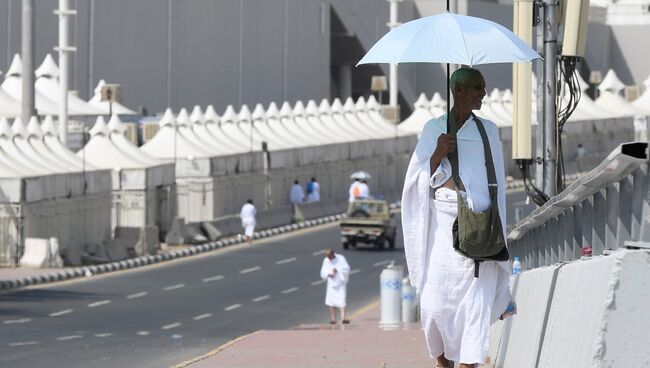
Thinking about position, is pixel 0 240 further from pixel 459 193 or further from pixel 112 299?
pixel 459 193

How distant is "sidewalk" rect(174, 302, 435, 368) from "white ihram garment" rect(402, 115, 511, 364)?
4.37 meters

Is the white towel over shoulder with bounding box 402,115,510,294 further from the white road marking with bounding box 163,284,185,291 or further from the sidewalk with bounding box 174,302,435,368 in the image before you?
the white road marking with bounding box 163,284,185,291

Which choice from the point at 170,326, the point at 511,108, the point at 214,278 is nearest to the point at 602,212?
the point at 170,326

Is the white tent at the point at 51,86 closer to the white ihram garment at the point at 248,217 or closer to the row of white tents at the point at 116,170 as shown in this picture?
the row of white tents at the point at 116,170

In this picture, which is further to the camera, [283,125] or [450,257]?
[283,125]

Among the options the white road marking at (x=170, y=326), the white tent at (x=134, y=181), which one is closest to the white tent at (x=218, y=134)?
the white tent at (x=134, y=181)

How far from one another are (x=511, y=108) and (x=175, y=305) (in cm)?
4141

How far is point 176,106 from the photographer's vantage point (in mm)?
75250

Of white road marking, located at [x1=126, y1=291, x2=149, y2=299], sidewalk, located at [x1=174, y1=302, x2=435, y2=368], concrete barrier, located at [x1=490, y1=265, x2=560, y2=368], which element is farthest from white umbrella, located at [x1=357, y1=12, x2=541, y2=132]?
white road marking, located at [x1=126, y1=291, x2=149, y2=299]

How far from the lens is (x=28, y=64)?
44.2m

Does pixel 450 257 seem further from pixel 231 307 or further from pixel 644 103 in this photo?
pixel 644 103

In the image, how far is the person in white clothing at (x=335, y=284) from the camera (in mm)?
29625

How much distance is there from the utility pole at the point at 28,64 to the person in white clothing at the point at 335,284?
50.3 ft

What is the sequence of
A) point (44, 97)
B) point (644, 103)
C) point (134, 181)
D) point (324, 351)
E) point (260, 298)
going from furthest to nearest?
1. point (644, 103)
2. point (44, 97)
3. point (134, 181)
4. point (260, 298)
5. point (324, 351)
